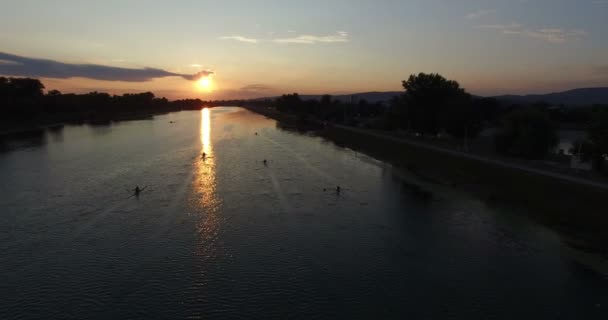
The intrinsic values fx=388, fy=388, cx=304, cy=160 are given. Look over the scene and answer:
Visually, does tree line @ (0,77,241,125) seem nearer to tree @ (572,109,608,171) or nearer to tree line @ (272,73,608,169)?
tree line @ (272,73,608,169)

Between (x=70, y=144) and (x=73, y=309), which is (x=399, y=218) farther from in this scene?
(x=70, y=144)

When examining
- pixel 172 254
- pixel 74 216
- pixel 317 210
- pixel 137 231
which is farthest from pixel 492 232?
pixel 74 216

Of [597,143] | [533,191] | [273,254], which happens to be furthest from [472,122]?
[273,254]

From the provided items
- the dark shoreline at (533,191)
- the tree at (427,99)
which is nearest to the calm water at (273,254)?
the dark shoreline at (533,191)

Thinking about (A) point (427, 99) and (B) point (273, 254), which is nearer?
(B) point (273, 254)

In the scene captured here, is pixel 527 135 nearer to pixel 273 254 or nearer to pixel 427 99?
pixel 427 99

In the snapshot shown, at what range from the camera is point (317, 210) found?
106 feet

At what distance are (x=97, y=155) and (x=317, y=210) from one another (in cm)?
4320

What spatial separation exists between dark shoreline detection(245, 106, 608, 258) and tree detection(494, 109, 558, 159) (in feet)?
30.0

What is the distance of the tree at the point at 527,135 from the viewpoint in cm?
4997

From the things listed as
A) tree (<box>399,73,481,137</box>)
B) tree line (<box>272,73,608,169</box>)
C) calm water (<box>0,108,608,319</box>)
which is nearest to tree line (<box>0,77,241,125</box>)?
calm water (<box>0,108,608,319</box>)

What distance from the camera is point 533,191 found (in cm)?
3378

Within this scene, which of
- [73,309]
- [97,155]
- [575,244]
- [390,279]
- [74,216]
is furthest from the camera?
[97,155]

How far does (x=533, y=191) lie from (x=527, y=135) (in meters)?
19.3
